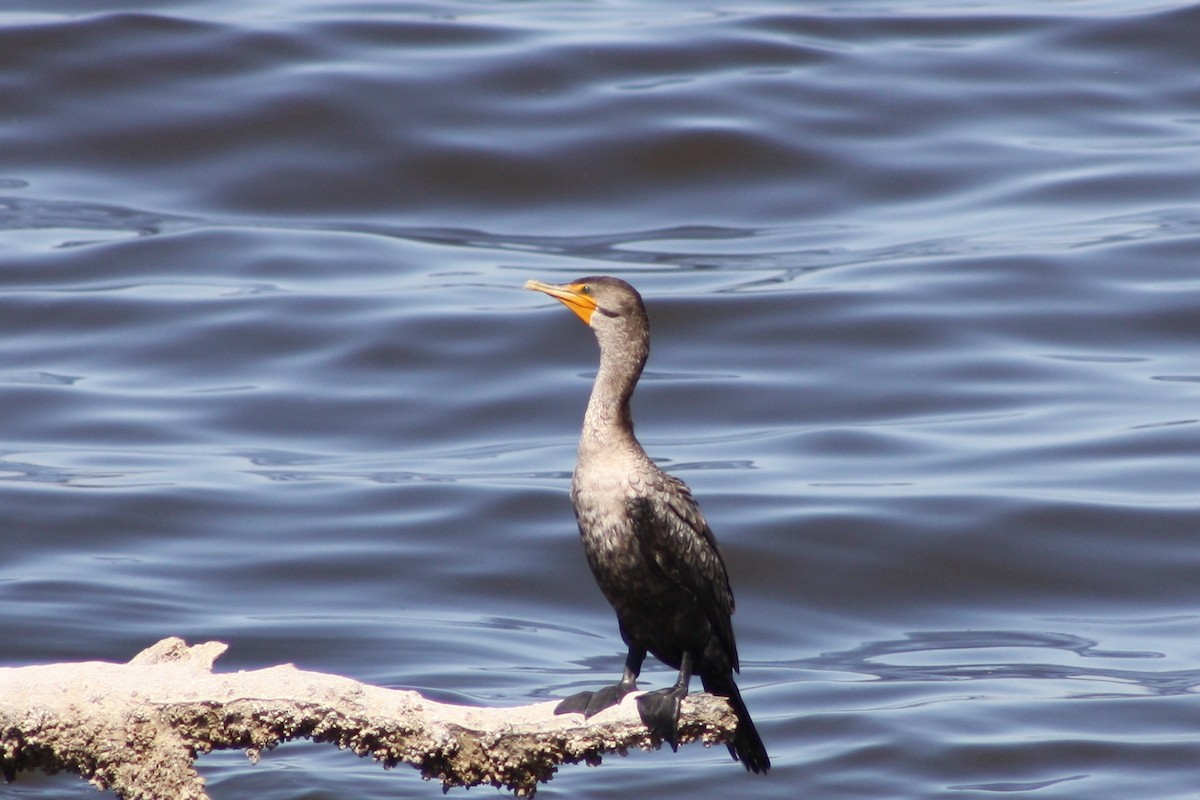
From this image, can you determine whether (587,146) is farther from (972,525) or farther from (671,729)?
(671,729)

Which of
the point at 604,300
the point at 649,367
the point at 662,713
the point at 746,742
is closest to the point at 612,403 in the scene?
the point at 604,300

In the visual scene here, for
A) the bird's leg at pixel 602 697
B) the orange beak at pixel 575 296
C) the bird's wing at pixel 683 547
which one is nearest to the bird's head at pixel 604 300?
the orange beak at pixel 575 296

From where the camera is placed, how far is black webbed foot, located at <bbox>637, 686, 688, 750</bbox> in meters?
4.88

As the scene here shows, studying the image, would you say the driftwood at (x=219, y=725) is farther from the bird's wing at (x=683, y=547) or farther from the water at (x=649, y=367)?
the water at (x=649, y=367)

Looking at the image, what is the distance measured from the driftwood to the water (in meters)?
4.02

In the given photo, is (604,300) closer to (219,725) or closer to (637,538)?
(637,538)

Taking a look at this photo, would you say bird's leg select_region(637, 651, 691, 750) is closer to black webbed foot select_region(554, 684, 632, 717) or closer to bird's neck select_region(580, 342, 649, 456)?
black webbed foot select_region(554, 684, 632, 717)

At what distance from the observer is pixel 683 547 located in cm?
553

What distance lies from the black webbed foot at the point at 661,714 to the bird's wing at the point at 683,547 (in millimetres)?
578

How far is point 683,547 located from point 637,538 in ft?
→ 0.59

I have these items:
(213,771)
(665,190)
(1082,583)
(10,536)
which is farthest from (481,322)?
(213,771)

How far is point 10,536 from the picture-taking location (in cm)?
1206

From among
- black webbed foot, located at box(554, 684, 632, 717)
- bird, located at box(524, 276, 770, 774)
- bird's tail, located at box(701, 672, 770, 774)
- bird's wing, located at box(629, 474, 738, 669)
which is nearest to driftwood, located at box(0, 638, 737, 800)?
black webbed foot, located at box(554, 684, 632, 717)

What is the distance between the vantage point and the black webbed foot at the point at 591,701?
4934mm
